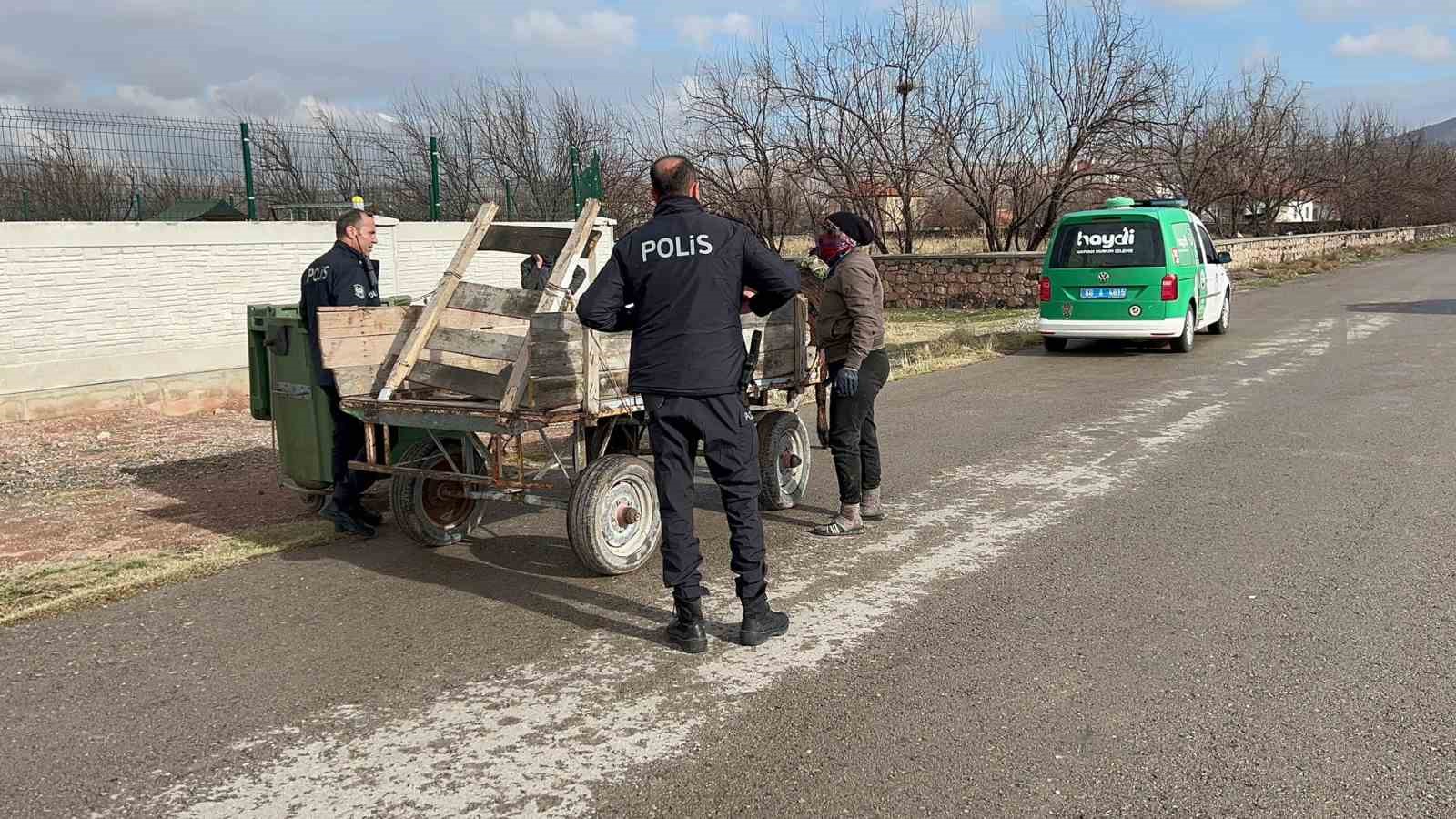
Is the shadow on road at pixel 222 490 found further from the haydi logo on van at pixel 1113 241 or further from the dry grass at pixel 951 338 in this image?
the haydi logo on van at pixel 1113 241

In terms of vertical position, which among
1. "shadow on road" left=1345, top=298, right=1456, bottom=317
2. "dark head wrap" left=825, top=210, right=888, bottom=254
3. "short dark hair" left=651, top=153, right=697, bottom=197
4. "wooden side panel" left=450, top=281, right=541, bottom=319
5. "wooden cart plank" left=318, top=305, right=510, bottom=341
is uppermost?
"short dark hair" left=651, top=153, right=697, bottom=197

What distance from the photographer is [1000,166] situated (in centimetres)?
2511

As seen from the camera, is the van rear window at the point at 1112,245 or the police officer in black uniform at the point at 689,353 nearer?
the police officer in black uniform at the point at 689,353

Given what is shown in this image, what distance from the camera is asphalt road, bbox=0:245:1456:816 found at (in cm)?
343

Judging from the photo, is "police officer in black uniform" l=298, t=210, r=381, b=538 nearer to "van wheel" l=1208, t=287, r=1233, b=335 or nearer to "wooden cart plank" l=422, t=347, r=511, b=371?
"wooden cart plank" l=422, t=347, r=511, b=371

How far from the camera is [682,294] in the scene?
4473 mm

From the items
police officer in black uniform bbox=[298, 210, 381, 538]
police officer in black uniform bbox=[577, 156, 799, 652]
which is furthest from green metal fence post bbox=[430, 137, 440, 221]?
police officer in black uniform bbox=[577, 156, 799, 652]

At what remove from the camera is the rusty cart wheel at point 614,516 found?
17.4 ft

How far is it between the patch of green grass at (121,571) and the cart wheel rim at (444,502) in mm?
626

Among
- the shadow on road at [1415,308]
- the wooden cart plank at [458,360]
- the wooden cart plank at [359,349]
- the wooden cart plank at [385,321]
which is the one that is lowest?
the shadow on road at [1415,308]

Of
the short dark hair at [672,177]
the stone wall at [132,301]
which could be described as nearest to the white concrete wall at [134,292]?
the stone wall at [132,301]

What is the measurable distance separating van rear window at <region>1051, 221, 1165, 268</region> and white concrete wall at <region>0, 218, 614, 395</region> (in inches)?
359

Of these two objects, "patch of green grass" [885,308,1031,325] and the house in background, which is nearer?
the house in background

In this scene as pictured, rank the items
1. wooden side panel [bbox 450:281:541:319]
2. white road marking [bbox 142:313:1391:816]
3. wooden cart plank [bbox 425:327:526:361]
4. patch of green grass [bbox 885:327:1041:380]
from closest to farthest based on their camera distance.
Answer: white road marking [bbox 142:313:1391:816], wooden side panel [bbox 450:281:541:319], wooden cart plank [bbox 425:327:526:361], patch of green grass [bbox 885:327:1041:380]
